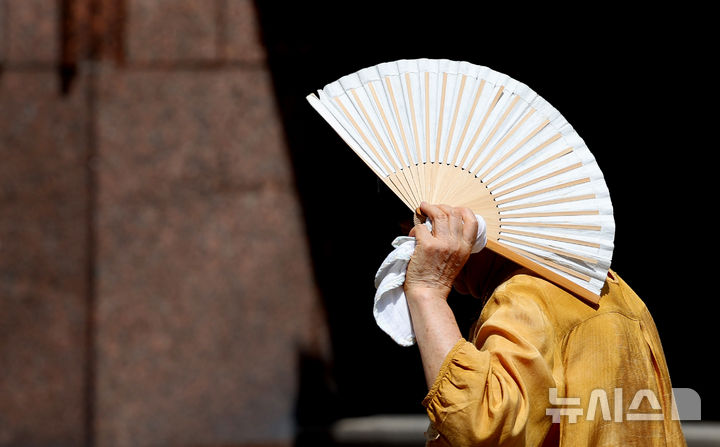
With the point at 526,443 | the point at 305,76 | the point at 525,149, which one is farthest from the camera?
the point at 305,76

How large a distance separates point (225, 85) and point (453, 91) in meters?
2.46

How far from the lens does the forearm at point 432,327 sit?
183 cm

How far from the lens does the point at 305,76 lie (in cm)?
435

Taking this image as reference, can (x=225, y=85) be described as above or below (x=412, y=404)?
above

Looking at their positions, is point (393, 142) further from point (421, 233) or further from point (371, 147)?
point (421, 233)

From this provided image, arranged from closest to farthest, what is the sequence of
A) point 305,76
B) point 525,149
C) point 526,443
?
point 526,443 < point 525,149 < point 305,76

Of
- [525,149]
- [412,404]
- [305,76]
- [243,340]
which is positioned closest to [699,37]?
[305,76]

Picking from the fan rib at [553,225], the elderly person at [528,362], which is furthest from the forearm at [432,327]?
the fan rib at [553,225]

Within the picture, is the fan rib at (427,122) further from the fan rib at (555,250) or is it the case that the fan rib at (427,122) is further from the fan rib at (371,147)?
the fan rib at (555,250)

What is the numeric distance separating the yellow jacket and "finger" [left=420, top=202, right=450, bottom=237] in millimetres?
158

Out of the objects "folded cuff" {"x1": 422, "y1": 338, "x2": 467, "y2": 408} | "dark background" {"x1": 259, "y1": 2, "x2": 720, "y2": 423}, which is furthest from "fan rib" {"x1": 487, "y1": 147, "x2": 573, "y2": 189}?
"dark background" {"x1": 259, "y1": 2, "x2": 720, "y2": 423}

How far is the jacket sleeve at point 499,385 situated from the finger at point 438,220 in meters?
0.19

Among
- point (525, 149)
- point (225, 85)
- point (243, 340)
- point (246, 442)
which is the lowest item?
point (246, 442)

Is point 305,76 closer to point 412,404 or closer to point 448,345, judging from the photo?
point 412,404
